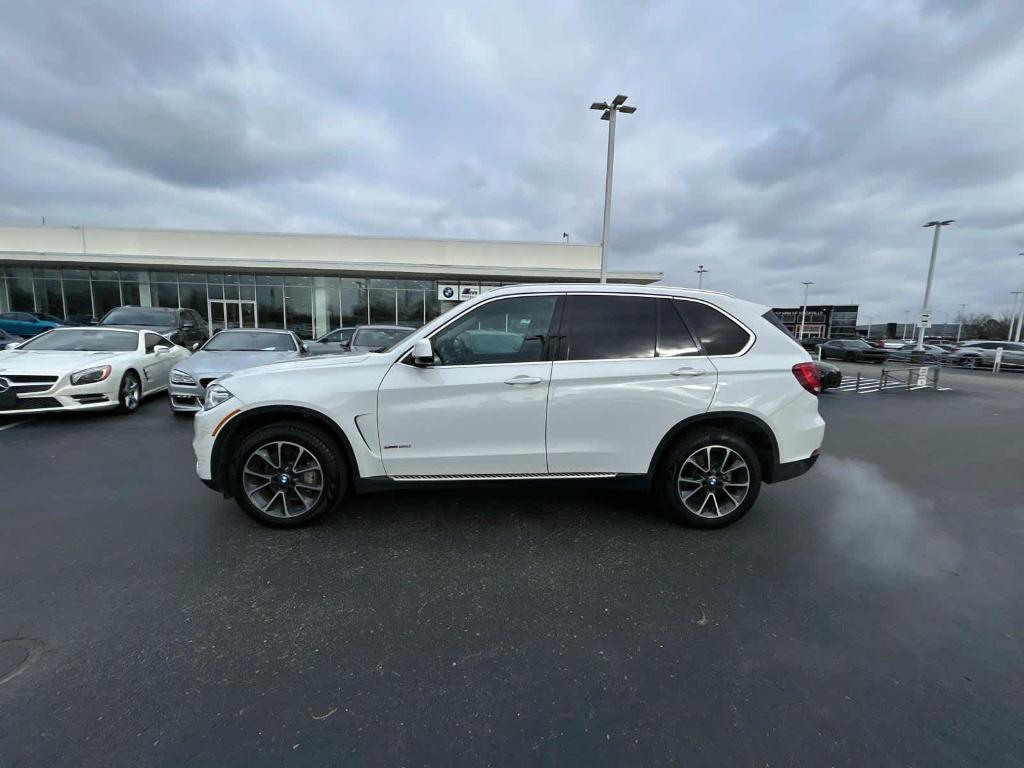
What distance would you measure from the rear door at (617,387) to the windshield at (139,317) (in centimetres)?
1342

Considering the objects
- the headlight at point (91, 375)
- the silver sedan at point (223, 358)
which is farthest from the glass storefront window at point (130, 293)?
the headlight at point (91, 375)

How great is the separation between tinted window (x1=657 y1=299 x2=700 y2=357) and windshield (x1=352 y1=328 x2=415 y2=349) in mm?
7485

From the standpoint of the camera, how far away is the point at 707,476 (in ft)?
12.1

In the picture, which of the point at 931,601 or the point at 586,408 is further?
the point at 586,408

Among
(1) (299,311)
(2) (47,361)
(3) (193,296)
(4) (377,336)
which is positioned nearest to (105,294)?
(3) (193,296)

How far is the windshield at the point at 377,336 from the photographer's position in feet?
34.1

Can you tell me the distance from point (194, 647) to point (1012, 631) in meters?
4.36

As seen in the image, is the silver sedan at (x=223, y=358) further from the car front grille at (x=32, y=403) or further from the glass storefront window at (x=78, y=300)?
the glass storefront window at (x=78, y=300)

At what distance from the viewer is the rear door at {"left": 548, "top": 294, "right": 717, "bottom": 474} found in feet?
11.4

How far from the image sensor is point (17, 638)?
2.35m

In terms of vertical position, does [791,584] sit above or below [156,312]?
below

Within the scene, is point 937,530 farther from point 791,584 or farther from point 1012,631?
point 791,584

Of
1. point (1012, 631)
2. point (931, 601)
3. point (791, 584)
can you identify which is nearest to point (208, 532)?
point (791, 584)

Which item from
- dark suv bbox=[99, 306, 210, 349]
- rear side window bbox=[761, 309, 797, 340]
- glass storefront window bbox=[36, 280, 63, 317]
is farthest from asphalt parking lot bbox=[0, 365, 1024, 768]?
glass storefront window bbox=[36, 280, 63, 317]
